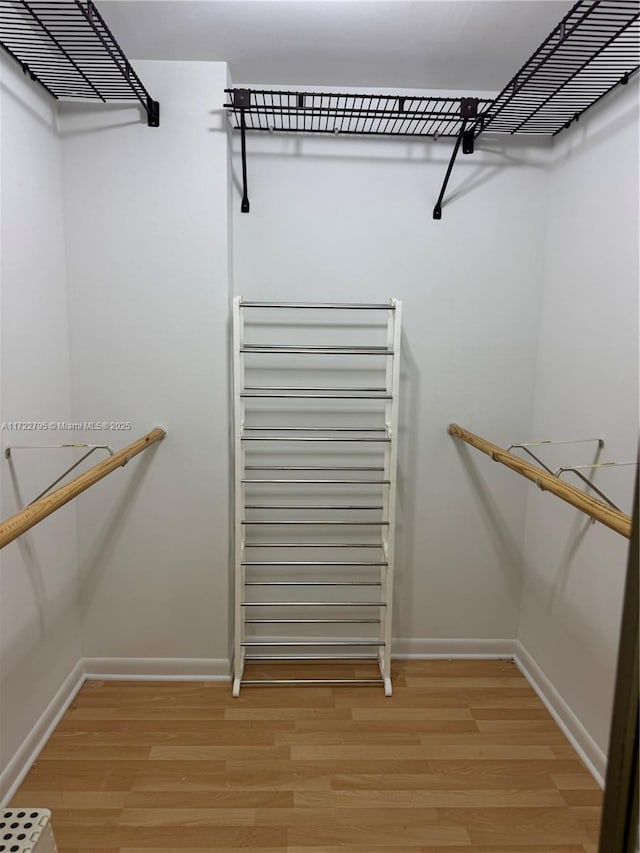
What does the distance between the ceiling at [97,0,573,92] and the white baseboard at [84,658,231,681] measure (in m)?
2.51

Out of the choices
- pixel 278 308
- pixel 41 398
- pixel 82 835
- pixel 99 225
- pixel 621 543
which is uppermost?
pixel 99 225

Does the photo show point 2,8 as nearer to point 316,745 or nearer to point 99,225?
point 99,225

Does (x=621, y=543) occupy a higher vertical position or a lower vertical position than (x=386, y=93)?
lower

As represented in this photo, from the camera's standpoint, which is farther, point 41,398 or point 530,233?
point 530,233

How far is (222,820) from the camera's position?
5.73 feet

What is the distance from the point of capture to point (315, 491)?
249cm

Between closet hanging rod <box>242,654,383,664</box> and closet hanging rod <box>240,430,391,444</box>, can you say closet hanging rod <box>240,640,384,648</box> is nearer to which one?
closet hanging rod <box>242,654,383,664</box>

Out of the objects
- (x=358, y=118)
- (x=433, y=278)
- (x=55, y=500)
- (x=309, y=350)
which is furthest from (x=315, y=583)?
(x=358, y=118)

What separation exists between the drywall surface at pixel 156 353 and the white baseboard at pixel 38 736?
6.1 inches

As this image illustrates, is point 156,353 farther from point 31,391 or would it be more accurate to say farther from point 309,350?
point 309,350

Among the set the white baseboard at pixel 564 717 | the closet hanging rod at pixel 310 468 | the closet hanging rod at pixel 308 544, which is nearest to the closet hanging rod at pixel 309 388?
the closet hanging rod at pixel 310 468

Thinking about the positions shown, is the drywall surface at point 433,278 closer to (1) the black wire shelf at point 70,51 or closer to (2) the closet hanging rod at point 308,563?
(2) the closet hanging rod at point 308,563

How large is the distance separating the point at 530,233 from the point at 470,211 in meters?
0.29

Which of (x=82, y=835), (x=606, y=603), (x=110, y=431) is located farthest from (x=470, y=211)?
(x=82, y=835)
